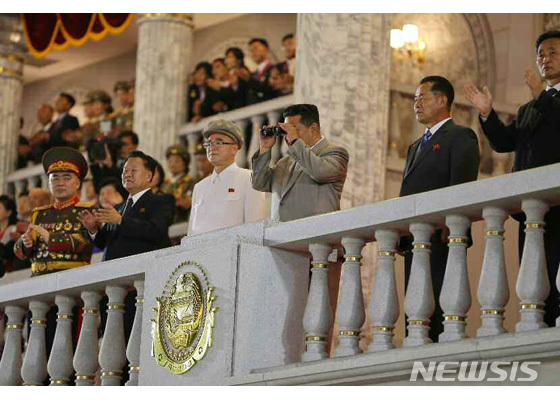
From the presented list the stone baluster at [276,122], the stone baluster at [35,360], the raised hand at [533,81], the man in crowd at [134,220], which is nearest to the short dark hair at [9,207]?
the stone baluster at [276,122]

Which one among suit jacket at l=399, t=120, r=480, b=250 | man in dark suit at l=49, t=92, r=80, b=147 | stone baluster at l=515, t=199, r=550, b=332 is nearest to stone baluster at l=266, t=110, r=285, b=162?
man in dark suit at l=49, t=92, r=80, b=147

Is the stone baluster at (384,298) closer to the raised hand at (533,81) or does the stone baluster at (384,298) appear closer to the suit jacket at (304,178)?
the raised hand at (533,81)

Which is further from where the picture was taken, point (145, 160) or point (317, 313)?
point (145, 160)

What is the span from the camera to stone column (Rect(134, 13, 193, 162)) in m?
14.7

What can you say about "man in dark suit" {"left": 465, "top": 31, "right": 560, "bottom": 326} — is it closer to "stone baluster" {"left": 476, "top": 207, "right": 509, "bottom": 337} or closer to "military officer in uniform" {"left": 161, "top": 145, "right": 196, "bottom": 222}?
"stone baluster" {"left": 476, "top": 207, "right": 509, "bottom": 337}

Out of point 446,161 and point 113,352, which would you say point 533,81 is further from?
point 113,352

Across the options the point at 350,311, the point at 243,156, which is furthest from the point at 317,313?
the point at 243,156

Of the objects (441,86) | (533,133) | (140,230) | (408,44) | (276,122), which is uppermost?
(408,44)

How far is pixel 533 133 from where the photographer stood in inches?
271

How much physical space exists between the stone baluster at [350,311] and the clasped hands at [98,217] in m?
2.08

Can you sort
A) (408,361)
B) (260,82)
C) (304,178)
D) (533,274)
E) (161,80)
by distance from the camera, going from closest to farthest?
(533,274)
(408,361)
(304,178)
(260,82)
(161,80)

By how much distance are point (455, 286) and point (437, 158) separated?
1.09m

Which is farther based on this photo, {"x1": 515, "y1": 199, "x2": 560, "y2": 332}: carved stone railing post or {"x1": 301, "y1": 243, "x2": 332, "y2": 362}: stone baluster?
{"x1": 301, "y1": 243, "x2": 332, "y2": 362}: stone baluster

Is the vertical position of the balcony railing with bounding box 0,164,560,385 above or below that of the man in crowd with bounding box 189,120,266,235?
below
